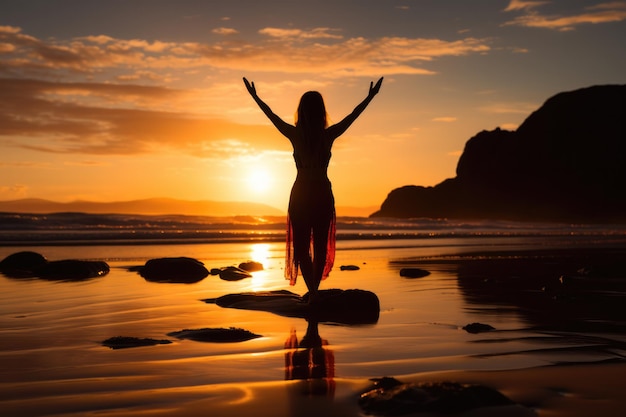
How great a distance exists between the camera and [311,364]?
4910 millimetres

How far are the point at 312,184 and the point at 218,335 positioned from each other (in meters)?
2.63

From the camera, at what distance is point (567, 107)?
135625 mm

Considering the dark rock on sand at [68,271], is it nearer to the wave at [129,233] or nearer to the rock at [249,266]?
the rock at [249,266]

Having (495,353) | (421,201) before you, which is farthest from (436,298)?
(421,201)

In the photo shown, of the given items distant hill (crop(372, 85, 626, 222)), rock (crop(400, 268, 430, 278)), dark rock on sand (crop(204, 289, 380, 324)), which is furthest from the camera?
distant hill (crop(372, 85, 626, 222))

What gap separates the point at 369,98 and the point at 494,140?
13834 cm

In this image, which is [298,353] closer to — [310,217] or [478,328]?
[478,328]

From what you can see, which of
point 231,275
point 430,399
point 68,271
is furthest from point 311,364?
point 68,271

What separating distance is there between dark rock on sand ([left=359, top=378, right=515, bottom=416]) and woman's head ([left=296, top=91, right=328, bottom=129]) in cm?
469

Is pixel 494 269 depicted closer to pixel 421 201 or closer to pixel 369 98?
pixel 369 98

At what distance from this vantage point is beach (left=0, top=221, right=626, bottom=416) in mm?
3795

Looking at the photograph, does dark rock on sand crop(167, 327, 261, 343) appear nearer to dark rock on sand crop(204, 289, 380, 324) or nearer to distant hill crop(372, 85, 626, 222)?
dark rock on sand crop(204, 289, 380, 324)

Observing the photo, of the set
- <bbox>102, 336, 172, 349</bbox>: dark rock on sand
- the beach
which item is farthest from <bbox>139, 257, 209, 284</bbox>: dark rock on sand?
<bbox>102, 336, 172, 349</bbox>: dark rock on sand

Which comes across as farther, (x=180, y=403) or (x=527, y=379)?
(x=527, y=379)
